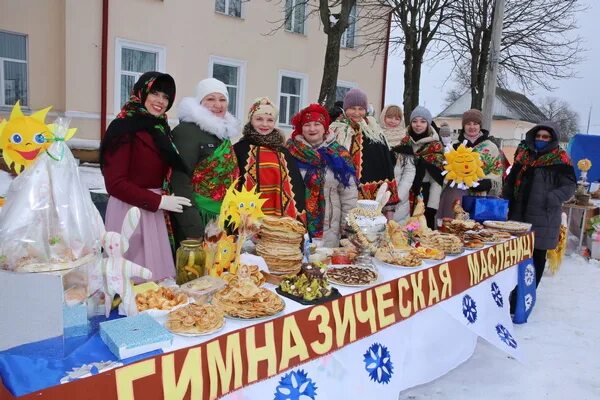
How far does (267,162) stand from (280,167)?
84 millimetres

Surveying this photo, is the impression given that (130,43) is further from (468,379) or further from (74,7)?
(468,379)

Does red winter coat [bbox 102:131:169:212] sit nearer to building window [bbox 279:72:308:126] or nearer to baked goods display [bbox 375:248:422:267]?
baked goods display [bbox 375:248:422:267]

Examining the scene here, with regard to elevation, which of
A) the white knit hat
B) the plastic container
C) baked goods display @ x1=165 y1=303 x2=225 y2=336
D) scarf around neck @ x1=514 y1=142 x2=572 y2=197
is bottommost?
baked goods display @ x1=165 y1=303 x2=225 y2=336

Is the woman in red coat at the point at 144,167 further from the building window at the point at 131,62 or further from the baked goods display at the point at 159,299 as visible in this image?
the building window at the point at 131,62

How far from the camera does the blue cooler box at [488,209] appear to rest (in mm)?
3795

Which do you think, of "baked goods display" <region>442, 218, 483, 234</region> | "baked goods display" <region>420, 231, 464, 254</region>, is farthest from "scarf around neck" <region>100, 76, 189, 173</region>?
"baked goods display" <region>442, 218, 483, 234</region>

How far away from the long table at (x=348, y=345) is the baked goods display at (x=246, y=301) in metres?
0.03

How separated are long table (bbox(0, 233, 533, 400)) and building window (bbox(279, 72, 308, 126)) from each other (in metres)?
8.62

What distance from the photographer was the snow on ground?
108 inches

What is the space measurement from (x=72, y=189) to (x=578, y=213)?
7.02 meters

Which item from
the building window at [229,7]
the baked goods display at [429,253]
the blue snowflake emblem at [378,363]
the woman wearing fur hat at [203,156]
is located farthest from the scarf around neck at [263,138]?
the building window at [229,7]

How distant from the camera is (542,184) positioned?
3.89m

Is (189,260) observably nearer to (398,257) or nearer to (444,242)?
(398,257)

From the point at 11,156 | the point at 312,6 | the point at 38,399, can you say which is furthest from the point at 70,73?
the point at 38,399
